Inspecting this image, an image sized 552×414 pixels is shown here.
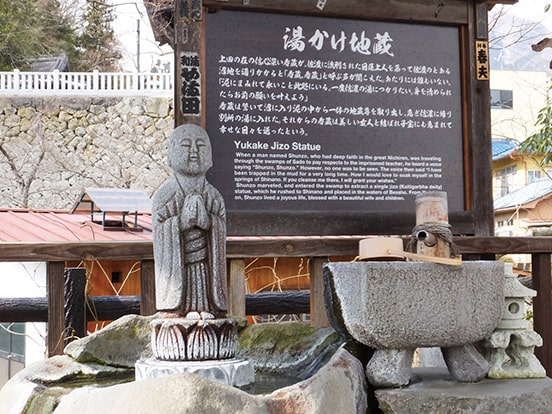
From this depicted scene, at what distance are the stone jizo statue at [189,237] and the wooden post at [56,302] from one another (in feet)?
3.65

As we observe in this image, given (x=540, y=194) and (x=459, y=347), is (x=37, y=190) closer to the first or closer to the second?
(x=540, y=194)

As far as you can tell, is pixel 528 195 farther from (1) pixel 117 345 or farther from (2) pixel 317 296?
(1) pixel 117 345

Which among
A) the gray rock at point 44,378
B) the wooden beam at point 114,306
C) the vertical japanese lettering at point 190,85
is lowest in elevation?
the gray rock at point 44,378

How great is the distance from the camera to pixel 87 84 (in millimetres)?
17281

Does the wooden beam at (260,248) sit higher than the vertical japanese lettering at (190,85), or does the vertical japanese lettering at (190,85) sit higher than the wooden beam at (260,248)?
the vertical japanese lettering at (190,85)

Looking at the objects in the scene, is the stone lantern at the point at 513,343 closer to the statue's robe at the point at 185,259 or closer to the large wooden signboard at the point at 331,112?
the large wooden signboard at the point at 331,112

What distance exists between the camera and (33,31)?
18766 millimetres

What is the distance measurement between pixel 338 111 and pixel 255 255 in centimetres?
125

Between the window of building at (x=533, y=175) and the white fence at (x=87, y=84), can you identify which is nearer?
the white fence at (x=87, y=84)

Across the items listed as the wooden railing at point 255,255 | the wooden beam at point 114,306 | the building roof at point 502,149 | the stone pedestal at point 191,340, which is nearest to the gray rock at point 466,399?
the stone pedestal at point 191,340

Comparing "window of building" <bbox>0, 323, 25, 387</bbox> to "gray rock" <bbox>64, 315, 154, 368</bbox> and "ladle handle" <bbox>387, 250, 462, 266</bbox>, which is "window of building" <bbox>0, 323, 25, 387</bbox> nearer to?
"gray rock" <bbox>64, 315, 154, 368</bbox>

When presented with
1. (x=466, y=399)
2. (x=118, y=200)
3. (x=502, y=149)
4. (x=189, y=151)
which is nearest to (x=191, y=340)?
(x=189, y=151)

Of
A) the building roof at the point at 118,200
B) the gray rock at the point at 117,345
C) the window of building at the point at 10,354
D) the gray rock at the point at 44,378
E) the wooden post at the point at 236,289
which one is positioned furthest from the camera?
the window of building at the point at 10,354

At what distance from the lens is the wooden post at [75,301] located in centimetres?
438
